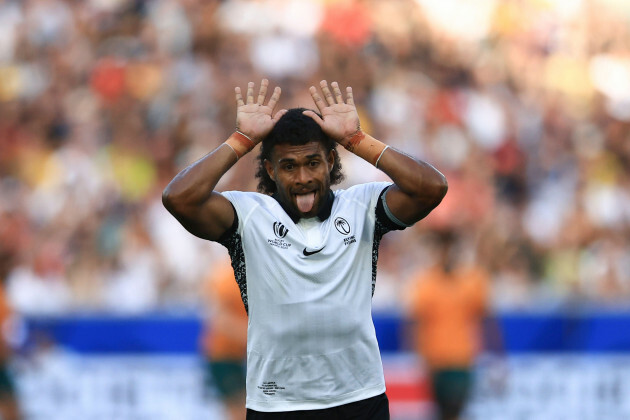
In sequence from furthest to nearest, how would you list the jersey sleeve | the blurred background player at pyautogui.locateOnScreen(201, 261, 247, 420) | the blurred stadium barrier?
the blurred stadium barrier, the blurred background player at pyautogui.locateOnScreen(201, 261, 247, 420), the jersey sleeve

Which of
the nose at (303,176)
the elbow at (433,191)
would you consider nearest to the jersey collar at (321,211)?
the nose at (303,176)

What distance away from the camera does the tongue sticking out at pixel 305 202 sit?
418 cm

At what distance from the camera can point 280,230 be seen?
4.15 metres

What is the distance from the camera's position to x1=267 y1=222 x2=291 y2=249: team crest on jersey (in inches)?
162

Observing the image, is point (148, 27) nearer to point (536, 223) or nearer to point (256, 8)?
point (256, 8)

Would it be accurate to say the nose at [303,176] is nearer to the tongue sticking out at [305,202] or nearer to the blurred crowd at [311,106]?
the tongue sticking out at [305,202]

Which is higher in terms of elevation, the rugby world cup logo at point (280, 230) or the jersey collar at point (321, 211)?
the jersey collar at point (321, 211)

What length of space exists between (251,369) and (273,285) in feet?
1.21

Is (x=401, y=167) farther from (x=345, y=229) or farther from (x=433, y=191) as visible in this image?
(x=345, y=229)

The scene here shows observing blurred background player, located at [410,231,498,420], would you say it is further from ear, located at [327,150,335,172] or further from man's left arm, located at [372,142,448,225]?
A: man's left arm, located at [372,142,448,225]

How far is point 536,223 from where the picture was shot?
10.7 metres

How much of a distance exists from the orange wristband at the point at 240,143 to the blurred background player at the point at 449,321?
16.8 ft


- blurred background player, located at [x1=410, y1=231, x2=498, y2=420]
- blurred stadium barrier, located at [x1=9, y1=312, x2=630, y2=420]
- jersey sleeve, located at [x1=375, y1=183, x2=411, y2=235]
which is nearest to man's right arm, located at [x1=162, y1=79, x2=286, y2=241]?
jersey sleeve, located at [x1=375, y1=183, x2=411, y2=235]

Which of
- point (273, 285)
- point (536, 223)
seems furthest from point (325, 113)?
point (536, 223)
